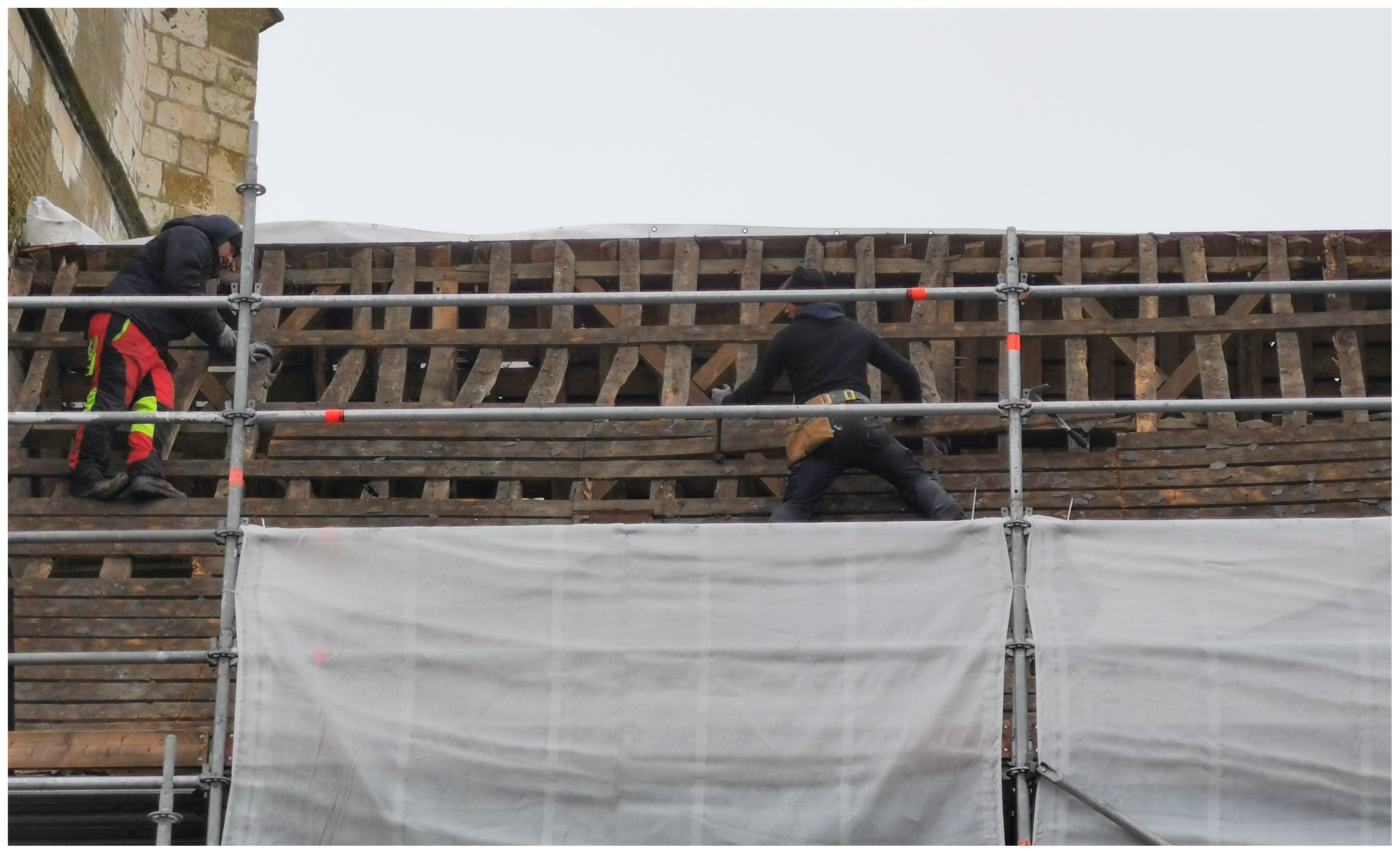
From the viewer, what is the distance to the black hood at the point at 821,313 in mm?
9172

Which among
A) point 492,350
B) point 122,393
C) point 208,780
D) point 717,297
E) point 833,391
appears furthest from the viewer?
point 492,350

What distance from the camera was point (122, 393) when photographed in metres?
9.52

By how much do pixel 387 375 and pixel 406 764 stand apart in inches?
118

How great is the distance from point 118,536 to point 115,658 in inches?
20.6

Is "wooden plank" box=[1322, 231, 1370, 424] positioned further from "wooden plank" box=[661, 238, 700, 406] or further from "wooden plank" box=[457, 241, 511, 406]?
"wooden plank" box=[457, 241, 511, 406]

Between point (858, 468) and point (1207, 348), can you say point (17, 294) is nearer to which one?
point (858, 468)

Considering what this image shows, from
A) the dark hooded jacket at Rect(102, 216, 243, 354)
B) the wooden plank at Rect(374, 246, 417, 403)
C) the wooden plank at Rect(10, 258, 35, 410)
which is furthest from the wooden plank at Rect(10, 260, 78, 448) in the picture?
the wooden plank at Rect(374, 246, 417, 403)

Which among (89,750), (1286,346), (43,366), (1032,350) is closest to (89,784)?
(89,750)

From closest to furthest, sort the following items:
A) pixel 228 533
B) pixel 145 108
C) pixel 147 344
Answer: pixel 228 533
pixel 147 344
pixel 145 108

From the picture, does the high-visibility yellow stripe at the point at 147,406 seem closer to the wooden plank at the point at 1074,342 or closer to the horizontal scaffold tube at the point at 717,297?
the horizontal scaffold tube at the point at 717,297

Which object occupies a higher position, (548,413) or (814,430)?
(814,430)

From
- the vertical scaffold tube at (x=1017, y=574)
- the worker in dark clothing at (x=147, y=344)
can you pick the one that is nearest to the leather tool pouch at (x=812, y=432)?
the vertical scaffold tube at (x=1017, y=574)

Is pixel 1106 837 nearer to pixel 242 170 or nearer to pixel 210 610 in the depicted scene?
pixel 210 610

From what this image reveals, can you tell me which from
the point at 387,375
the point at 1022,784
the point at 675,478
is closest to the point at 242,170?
the point at 387,375
